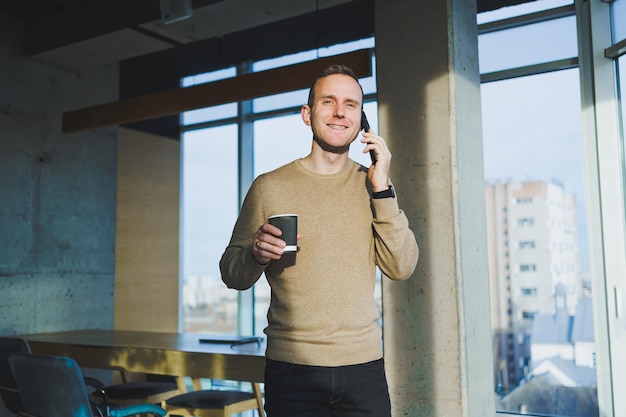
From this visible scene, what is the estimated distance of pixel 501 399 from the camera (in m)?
4.81

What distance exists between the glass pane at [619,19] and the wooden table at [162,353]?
300 cm

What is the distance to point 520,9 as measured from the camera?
184 inches

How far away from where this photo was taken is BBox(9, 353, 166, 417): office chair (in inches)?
86.6

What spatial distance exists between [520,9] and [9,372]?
4.15m

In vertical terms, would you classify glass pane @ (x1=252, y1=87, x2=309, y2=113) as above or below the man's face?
above

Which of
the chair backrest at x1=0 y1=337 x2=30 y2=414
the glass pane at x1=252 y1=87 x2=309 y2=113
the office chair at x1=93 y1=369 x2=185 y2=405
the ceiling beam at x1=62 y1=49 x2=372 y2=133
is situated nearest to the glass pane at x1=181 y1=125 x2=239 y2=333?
the glass pane at x1=252 y1=87 x2=309 y2=113

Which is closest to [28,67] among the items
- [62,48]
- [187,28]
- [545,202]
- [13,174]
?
[62,48]

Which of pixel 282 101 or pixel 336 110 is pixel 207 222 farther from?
pixel 336 110

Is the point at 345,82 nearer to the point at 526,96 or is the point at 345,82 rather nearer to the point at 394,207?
the point at 394,207

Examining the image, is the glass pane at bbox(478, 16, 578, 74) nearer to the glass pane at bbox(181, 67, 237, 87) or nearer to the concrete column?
the concrete column

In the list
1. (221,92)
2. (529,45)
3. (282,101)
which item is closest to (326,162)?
(221,92)

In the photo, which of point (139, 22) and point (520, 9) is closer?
point (139, 22)

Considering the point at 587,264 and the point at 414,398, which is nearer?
the point at 414,398

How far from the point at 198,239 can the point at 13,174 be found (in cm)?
228
